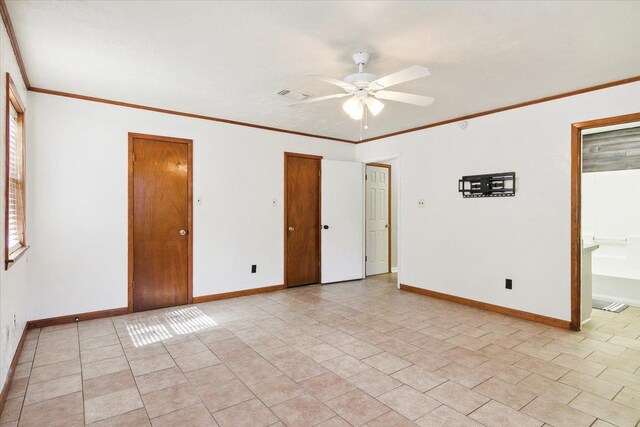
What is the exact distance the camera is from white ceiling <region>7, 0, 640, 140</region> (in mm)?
2154

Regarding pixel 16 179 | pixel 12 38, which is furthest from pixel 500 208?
pixel 16 179

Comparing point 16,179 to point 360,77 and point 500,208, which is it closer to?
point 360,77

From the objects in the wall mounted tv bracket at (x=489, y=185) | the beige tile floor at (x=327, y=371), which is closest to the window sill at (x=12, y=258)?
the beige tile floor at (x=327, y=371)

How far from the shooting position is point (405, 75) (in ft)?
7.85

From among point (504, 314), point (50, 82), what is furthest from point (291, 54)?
point (504, 314)

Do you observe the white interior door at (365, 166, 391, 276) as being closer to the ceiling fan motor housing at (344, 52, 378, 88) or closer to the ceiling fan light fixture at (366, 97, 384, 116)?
the ceiling fan light fixture at (366, 97, 384, 116)

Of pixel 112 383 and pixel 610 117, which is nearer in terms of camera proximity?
pixel 112 383

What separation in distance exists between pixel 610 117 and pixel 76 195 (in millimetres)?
5564

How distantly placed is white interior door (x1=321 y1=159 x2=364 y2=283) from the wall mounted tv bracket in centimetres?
192

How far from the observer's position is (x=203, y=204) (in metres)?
4.62

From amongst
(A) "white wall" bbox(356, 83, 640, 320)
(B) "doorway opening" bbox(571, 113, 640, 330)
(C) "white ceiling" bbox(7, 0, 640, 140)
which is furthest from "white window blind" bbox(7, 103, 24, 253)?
(B) "doorway opening" bbox(571, 113, 640, 330)

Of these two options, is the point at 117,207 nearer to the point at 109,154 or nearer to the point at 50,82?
the point at 109,154

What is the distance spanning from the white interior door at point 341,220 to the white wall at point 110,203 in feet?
3.30

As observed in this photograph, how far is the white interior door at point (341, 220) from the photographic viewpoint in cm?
577
